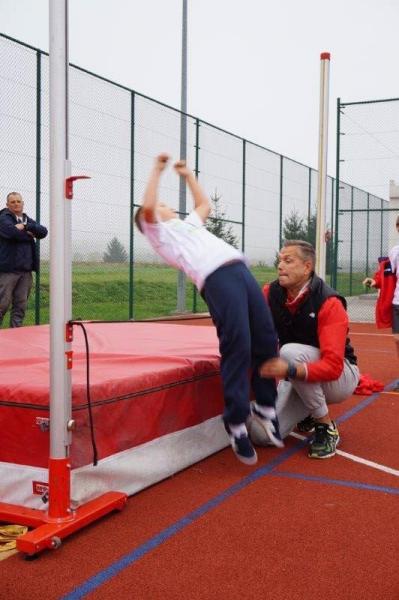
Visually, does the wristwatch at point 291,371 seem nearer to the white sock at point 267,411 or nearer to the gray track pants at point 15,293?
the white sock at point 267,411

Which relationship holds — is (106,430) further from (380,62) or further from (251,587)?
(380,62)

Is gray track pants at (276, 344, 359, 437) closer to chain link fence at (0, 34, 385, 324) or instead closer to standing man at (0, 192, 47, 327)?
standing man at (0, 192, 47, 327)

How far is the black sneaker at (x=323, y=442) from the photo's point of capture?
3510 millimetres

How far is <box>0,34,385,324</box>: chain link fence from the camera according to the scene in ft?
27.6

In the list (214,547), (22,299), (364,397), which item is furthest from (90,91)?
(214,547)

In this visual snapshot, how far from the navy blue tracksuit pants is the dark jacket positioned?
443 centimetres

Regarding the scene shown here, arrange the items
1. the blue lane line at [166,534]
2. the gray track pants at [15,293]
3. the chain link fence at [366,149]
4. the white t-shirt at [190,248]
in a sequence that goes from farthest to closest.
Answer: the chain link fence at [366,149], the gray track pants at [15,293], the white t-shirt at [190,248], the blue lane line at [166,534]

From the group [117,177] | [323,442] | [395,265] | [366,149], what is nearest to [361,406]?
[395,265]

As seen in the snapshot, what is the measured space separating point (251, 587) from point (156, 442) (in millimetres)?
1046

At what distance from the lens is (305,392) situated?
3.45m

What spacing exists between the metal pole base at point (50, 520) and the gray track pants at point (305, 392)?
47.8 inches

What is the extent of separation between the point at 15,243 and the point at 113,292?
4760mm

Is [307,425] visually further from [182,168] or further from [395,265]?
[395,265]

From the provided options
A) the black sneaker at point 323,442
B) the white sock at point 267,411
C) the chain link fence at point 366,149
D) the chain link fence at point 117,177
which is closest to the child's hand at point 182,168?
the white sock at point 267,411
